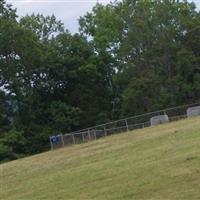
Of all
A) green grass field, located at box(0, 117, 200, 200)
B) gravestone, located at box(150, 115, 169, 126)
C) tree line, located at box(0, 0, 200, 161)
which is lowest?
green grass field, located at box(0, 117, 200, 200)

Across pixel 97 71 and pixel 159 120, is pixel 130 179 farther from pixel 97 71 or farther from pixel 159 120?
pixel 97 71

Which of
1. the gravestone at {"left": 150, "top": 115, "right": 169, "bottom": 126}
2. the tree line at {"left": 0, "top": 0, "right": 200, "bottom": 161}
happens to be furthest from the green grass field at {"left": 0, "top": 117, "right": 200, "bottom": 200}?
the tree line at {"left": 0, "top": 0, "right": 200, "bottom": 161}

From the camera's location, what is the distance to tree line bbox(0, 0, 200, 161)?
2323 inches

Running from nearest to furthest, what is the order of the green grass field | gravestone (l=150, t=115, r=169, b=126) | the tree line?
the green grass field < gravestone (l=150, t=115, r=169, b=126) < the tree line

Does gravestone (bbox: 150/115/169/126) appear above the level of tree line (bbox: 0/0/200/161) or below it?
below

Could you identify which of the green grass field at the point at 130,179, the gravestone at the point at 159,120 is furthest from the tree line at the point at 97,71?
the green grass field at the point at 130,179

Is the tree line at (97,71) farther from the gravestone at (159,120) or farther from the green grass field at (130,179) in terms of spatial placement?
the green grass field at (130,179)

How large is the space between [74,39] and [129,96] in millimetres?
9407

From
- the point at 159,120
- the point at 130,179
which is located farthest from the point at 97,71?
the point at 130,179

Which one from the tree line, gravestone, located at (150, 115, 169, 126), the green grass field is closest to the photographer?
the green grass field

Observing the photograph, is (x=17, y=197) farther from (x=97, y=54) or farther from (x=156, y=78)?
(x=97, y=54)

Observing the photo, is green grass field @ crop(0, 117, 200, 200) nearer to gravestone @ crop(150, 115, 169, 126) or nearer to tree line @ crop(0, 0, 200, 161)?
gravestone @ crop(150, 115, 169, 126)

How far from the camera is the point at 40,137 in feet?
188

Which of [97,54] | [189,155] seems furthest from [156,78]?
[189,155]
